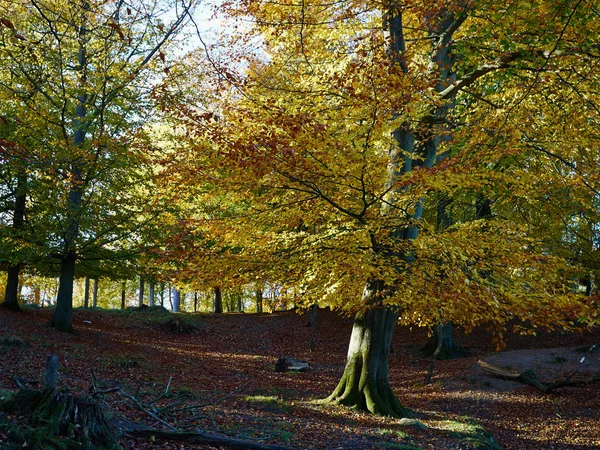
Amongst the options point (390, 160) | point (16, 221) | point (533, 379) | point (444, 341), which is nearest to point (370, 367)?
point (390, 160)

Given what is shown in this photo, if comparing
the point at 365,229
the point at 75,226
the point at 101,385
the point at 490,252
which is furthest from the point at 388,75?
the point at 75,226

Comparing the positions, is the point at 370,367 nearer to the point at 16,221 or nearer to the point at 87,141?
the point at 87,141

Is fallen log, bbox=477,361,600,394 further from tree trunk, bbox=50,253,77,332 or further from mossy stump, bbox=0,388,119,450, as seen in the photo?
tree trunk, bbox=50,253,77,332

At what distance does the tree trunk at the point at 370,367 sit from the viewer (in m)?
10.1

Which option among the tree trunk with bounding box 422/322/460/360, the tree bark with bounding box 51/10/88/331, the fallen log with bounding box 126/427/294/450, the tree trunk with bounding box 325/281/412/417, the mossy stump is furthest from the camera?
the tree trunk with bounding box 422/322/460/360

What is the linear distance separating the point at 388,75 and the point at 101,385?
7.33 m

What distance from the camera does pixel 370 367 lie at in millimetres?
10133

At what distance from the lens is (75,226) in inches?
571

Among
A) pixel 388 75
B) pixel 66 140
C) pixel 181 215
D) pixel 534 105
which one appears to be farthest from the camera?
pixel 181 215

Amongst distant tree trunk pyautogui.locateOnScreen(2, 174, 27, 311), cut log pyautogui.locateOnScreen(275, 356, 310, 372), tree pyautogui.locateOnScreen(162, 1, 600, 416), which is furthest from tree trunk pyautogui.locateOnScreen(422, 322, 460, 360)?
distant tree trunk pyautogui.locateOnScreen(2, 174, 27, 311)

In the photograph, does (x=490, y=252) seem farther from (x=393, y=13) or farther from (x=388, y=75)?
(x=393, y=13)

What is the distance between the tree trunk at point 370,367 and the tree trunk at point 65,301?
31.7ft

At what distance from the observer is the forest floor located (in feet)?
26.3

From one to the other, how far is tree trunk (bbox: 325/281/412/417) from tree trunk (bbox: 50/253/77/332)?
31.7 ft
